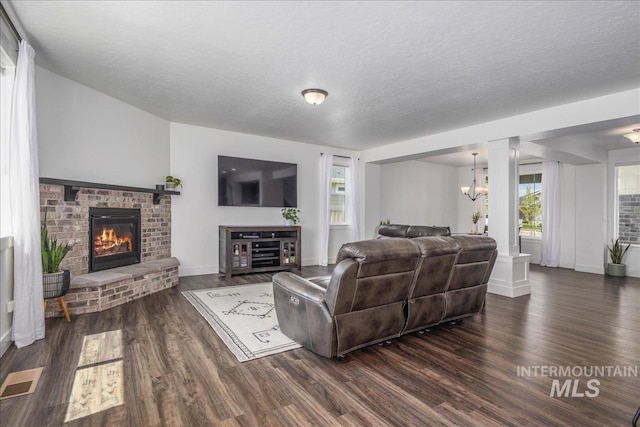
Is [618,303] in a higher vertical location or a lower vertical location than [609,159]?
lower

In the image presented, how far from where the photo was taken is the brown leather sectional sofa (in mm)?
2512

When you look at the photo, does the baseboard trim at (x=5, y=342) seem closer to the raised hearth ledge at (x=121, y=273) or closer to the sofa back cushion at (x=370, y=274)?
the raised hearth ledge at (x=121, y=273)

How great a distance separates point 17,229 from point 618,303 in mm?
6849

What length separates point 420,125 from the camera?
555cm

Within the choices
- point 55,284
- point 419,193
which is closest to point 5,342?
point 55,284

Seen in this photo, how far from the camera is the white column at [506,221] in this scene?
4.90 metres

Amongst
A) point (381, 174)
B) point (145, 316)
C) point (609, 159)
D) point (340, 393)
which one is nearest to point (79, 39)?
point (145, 316)

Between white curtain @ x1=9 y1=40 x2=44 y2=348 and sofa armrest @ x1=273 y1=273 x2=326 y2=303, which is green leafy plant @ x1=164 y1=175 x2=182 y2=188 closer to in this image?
white curtain @ x1=9 y1=40 x2=44 y2=348

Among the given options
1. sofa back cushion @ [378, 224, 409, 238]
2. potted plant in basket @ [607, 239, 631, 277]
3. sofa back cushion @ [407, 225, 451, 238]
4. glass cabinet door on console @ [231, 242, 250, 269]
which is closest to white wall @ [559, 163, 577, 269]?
potted plant in basket @ [607, 239, 631, 277]

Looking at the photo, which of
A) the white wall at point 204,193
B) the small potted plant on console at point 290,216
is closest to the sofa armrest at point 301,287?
the white wall at point 204,193

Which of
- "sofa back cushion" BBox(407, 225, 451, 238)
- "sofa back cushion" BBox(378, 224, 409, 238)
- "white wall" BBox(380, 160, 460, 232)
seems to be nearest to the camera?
"sofa back cushion" BBox(407, 225, 451, 238)

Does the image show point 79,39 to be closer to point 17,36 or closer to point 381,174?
point 17,36

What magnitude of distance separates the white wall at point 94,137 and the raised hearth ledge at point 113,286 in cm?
121

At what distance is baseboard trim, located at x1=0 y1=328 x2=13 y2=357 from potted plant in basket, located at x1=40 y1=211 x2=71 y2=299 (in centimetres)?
47
